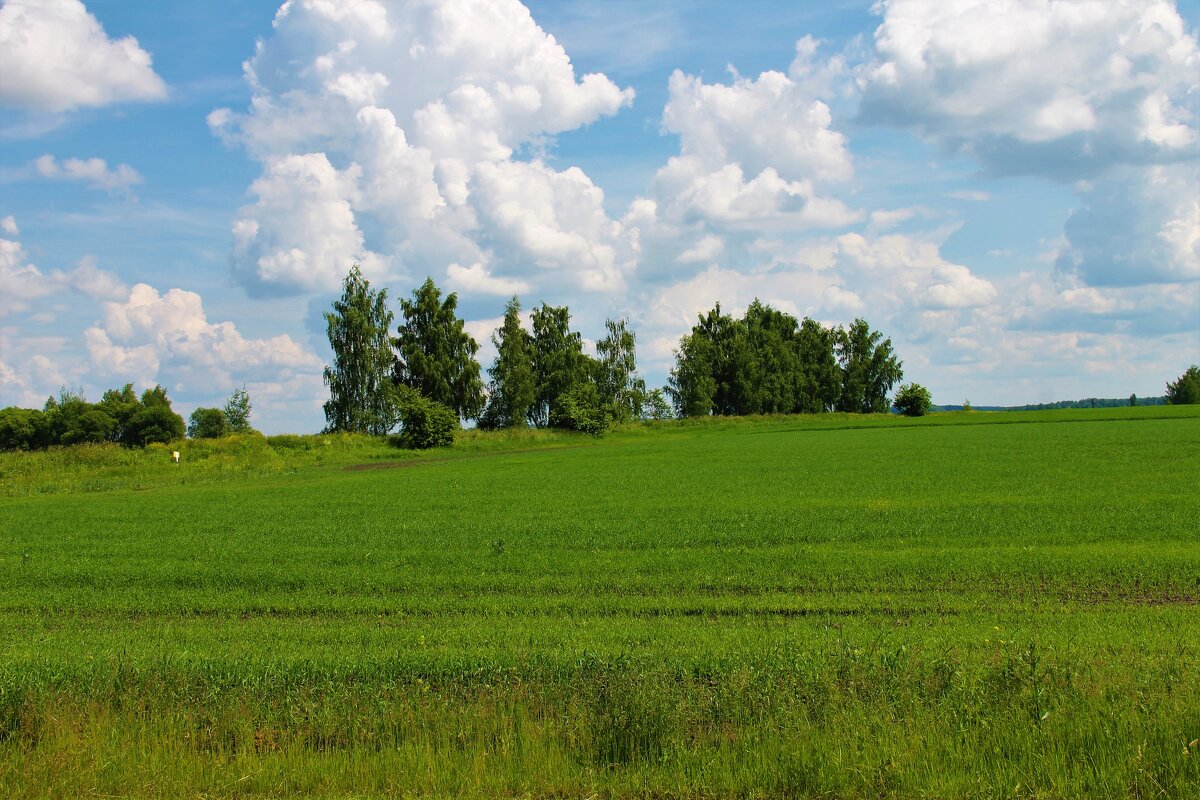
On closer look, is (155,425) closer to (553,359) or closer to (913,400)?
(553,359)

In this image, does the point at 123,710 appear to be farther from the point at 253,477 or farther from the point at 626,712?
the point at 253,477

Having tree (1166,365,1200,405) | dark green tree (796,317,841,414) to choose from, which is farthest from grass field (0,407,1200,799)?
tree (1166,365,1200,405)

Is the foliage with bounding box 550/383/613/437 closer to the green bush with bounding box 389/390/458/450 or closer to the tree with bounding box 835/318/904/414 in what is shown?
the green bush with bounding box 389/390/458/450

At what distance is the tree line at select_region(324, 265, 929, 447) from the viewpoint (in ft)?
266

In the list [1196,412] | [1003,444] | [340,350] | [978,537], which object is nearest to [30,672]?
[978,537]

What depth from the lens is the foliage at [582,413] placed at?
262 feet

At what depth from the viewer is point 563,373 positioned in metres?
93.6

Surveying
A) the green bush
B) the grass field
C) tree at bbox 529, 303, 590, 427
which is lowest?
the grass field

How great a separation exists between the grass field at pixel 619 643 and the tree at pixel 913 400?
76.7 m

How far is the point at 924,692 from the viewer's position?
840 cm

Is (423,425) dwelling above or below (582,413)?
below

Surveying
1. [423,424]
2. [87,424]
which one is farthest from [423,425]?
[87,424]

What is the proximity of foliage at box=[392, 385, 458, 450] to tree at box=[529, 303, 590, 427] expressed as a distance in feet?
90.2

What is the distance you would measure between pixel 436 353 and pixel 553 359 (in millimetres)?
15560
